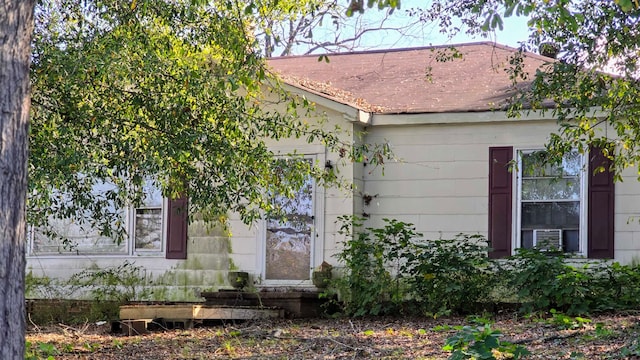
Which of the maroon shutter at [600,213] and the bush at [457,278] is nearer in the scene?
the bush at [457,278]

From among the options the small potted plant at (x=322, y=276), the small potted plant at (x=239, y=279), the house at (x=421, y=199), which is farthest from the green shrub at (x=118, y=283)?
the small potted plant at (x=322, y=276)

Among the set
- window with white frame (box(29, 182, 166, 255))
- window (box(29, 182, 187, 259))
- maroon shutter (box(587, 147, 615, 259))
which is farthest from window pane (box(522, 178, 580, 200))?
window with white frame (box(29, 182, 166, 255))

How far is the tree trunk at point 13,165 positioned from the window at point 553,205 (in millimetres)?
7775

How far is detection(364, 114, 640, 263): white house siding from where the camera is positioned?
12531 millimetres

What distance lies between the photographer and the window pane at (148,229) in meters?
13.9

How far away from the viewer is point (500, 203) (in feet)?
40.7

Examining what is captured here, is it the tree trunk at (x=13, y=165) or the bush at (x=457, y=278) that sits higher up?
the tree trunk at (x=13, y=165)

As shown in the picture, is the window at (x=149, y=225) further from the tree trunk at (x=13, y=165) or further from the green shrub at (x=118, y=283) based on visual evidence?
the tree trunk at (x=13, y=165)

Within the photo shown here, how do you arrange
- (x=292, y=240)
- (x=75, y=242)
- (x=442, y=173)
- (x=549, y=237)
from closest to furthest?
(x=549, y=237) < (x=442, y=173) < (x=292, y=240) < (x=75, y=242)

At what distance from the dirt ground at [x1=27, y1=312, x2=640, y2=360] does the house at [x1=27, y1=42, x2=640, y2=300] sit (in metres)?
1.58

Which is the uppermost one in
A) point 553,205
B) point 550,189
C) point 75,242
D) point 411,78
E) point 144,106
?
point 411,78

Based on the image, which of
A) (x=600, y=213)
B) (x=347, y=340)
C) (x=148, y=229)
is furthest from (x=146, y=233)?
(x=600, y=213)

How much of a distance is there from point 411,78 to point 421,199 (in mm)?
2632

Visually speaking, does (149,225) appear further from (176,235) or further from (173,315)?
(173,315)
